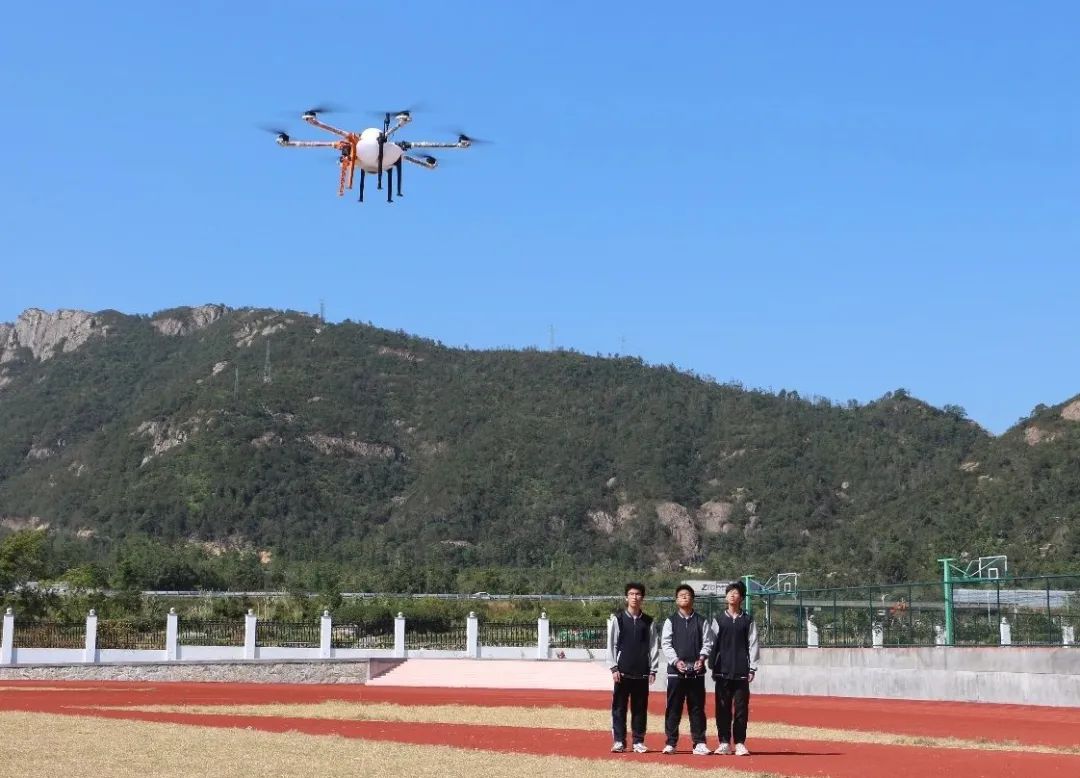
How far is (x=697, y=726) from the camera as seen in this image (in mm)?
14406

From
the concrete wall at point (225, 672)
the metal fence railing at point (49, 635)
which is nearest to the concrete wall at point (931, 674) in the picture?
the concrete wall at point (225, 672)

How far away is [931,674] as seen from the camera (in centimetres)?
2656

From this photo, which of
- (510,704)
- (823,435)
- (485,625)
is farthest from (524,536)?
(510,704)

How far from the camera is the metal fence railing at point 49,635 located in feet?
148

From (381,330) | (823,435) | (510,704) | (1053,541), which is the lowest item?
(510,704)

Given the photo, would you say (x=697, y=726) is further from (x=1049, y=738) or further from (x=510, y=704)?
(x=510, y=704)

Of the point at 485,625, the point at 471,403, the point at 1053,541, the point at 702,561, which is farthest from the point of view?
the point at 471,403

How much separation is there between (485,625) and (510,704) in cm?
2397

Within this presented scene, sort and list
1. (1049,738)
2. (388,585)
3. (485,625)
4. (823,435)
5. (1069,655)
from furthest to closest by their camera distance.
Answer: (823,435)
(388,585)
(485,625)
(1069,655)
(1049,738)

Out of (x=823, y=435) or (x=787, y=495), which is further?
(x=823, y=435)

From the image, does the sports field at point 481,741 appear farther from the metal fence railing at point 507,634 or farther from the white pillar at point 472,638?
the metal fence railing at point 507,634

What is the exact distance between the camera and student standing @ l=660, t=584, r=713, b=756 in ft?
47.3

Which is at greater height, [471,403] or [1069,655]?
[471,403]

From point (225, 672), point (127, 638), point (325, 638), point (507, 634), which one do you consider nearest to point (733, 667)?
point (225, 672)
